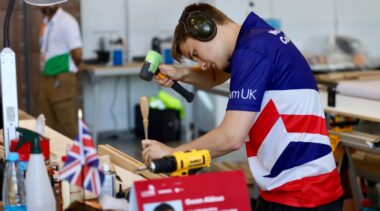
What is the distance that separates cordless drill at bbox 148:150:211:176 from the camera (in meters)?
2.01

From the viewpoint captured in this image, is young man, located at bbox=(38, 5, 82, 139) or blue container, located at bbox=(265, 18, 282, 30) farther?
blue container, located at bbox=(265, 18, 282, 30)

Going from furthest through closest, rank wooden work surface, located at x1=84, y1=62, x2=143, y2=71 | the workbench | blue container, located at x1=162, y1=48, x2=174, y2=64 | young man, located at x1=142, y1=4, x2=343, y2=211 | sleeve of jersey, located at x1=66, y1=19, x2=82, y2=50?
blue container, located at x1=162, y1=48, x2=174, y2=64 < wooden work surface, located at x1=84, y1=62, x2=143, y2=71 < sleeve of jersey, located at x1=66, y1=19, x2=82, y2=50 < the workbench < young man, located at x1=142, y1=4, x2=343, y2=211

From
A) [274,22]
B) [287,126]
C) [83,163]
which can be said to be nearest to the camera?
[83,163]

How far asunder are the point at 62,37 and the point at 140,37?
162 cm

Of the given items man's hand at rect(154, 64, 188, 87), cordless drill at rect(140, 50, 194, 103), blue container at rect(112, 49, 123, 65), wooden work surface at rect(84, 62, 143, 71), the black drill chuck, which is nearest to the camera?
the black drill chuck

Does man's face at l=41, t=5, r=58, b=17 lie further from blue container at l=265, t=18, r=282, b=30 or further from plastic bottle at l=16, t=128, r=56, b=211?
plastic bottle at l=16, t=128, r=56, b=211

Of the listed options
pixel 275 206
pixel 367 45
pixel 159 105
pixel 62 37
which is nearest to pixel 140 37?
pixel 159 105

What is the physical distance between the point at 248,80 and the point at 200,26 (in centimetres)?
25

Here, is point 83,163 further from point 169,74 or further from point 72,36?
point 72,36

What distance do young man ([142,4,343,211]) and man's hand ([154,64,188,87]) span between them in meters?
0.33

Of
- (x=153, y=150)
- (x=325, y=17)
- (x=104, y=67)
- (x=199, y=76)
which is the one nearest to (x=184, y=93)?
(x=199, y=76)

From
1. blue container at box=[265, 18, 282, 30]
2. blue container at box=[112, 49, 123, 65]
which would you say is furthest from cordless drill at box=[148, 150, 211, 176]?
blue container at box=[265, 18, 282, 30]

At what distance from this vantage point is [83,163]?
186 centimetres

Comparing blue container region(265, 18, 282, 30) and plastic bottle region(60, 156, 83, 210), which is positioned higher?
plastic bottle region(60, 156, 83, 210)
